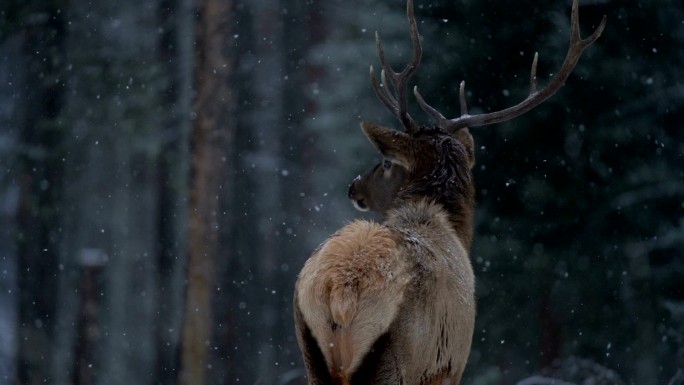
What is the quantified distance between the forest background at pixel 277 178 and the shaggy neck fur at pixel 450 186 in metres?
4.13

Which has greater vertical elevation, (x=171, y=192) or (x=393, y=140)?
(x=171, y=192)

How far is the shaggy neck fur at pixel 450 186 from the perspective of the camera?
4.37 m

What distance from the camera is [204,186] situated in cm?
1000

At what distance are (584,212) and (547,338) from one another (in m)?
1.33

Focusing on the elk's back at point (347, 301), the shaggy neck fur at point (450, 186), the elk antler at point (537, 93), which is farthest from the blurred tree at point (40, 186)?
the elk's back at point (347, 301)

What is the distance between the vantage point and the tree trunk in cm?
986

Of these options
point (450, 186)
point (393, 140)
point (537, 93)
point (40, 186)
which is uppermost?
point (40, 186)

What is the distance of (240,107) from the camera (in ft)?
33.3

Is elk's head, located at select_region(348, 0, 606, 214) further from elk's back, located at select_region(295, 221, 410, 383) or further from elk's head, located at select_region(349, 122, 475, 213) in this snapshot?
elk's back, located at select_region(295, 221, 410, 383)

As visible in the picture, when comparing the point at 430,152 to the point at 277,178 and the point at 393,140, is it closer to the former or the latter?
the point at 393,140

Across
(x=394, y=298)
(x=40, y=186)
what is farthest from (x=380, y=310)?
(x=40, y=186)

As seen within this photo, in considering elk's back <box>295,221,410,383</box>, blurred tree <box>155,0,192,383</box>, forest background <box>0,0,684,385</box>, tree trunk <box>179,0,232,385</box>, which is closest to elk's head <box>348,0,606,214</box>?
elk's back <box>295,221,410,383</box>

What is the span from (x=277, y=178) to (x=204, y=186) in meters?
0.79

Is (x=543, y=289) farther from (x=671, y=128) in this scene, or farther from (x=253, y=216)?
(x=253, y=216)
